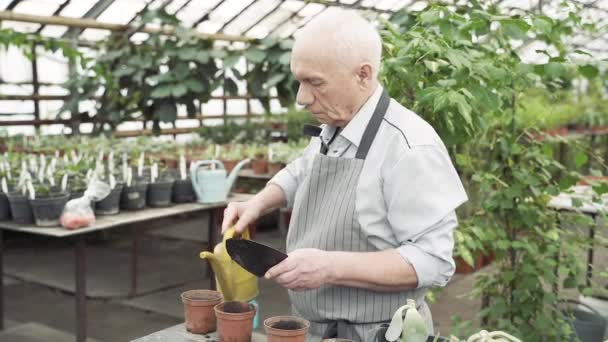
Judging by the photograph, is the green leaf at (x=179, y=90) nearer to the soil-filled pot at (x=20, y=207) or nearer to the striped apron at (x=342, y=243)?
the soil-filled pot at (x=20, y=207)

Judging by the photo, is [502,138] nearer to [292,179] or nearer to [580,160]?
[580,160]

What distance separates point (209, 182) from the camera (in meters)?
3.97

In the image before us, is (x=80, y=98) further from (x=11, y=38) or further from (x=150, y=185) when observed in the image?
(x=150, y=185)

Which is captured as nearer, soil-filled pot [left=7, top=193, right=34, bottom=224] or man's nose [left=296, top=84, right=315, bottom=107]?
man's nose [left=296, top=84, right=315, bottom=107]

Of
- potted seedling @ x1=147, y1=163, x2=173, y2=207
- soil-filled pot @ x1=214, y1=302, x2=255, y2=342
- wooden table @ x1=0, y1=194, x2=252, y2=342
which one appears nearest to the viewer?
soil-filled pot @ x1=214, y1=302, x2=255, y2=342

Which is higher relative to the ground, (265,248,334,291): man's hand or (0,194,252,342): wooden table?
(265,248,334,291): man's hand

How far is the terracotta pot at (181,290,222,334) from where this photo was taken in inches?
60.2

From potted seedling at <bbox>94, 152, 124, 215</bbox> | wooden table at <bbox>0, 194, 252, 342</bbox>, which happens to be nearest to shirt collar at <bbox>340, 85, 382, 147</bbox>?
wooden table at <bbox>0, 194, 252, 342</bbox>

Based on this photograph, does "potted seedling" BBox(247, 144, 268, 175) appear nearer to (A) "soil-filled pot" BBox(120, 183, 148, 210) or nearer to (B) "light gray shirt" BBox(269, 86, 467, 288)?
(A) "soil-filled pot" BBox(120, 183, 148, 210)

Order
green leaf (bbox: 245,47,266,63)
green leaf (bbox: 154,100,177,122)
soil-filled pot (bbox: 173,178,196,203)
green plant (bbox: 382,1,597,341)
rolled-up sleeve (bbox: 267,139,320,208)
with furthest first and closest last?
green leaf (bbox: 154,100,177,122), green leaf (bbox: 245,47,266,63), soil-filled pot (bbox: 173,178,196,203), green plant (bbox: 382,1,597,341), rolled-up sleeve (bbox: 267,139,320,208)

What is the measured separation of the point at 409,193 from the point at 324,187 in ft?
0.84

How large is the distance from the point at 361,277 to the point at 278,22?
8.91m

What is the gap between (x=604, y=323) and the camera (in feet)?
10.5

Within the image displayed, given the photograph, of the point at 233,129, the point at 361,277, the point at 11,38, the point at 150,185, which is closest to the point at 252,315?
the point at 361,277
